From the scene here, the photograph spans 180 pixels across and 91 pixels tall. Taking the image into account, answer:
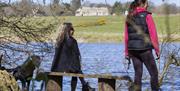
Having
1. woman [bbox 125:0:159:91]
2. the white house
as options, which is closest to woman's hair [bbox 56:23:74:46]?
woman [bbox 125:0:159:91]

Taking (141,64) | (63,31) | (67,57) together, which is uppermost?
(63,31)

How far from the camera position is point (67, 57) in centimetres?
885

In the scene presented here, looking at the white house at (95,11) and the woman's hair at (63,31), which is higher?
the white house at (95,11)

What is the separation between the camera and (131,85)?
7.00 meters

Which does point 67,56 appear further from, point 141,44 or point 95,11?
point 95,11

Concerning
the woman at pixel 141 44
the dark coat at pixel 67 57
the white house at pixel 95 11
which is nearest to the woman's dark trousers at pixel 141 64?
the woman at pixel 141 44

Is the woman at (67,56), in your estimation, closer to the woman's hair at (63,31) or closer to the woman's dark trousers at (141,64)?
the woman's hair at (63,31)

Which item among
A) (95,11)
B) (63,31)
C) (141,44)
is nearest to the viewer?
(95,11)

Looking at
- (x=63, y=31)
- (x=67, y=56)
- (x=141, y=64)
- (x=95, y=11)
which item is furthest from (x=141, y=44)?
(x=95, y=11)

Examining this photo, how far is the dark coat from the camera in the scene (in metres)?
8.77

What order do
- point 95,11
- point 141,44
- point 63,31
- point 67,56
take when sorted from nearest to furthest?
point 95,11 < point 141,44 < point 63,31 < point 67,56

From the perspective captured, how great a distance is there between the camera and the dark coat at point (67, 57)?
345 inches

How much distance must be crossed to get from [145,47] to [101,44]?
128 ft

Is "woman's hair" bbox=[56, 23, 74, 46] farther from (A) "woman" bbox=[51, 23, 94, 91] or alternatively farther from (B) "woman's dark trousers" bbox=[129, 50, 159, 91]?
(B) "woman's dark trousers" bbox=[129, 50, 159, 91]
